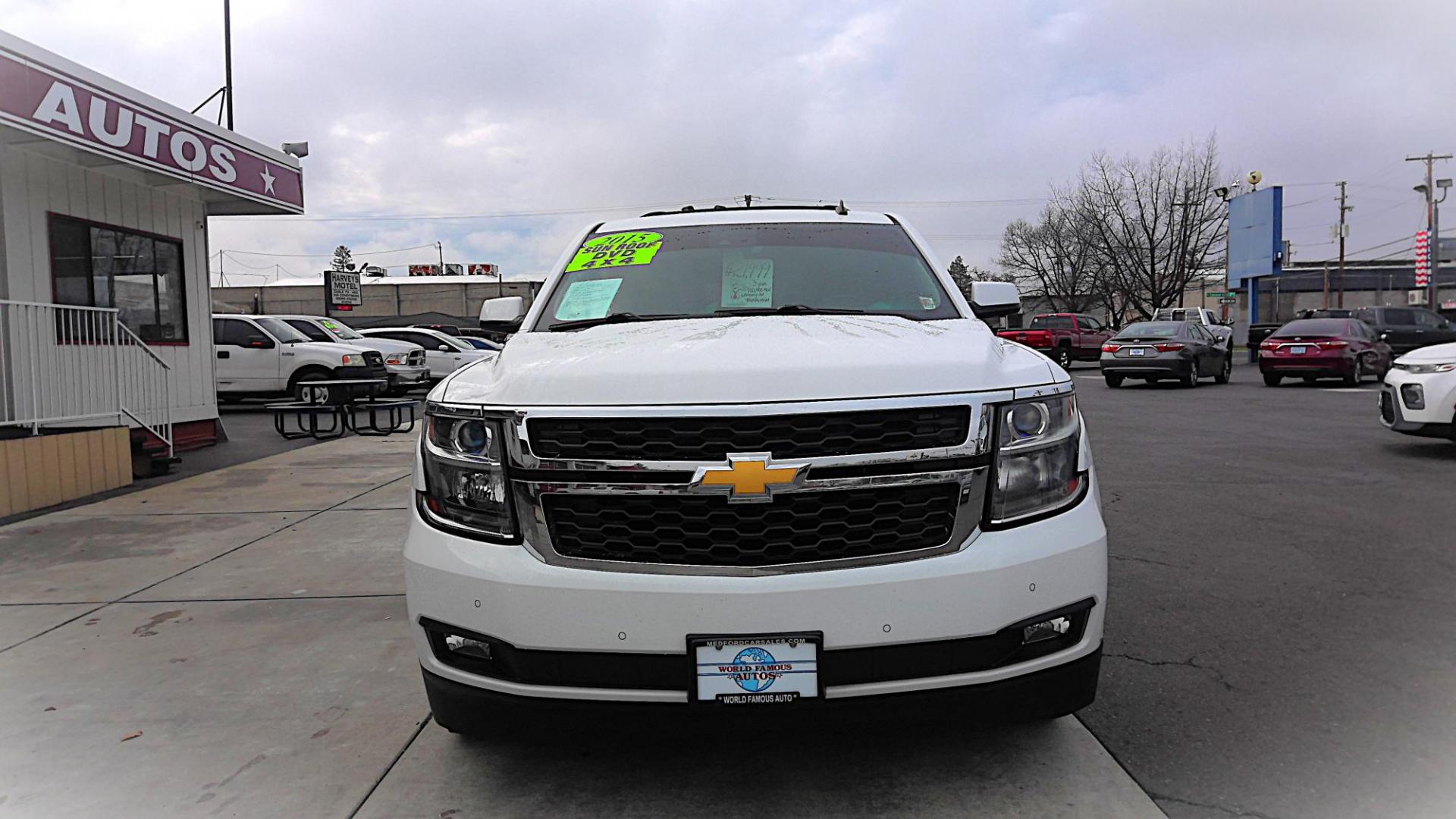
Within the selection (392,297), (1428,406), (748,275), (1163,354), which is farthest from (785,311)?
(392,297)

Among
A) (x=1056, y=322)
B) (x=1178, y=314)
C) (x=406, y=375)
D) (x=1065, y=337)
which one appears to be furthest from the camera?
(x=1178, y=314)

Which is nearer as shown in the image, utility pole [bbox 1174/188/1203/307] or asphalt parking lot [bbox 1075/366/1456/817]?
asphalt parking lot [bbox 1075/366/1456/817]

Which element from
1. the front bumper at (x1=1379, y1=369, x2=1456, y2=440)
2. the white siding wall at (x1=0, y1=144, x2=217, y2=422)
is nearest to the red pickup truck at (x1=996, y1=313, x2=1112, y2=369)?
the front bumper at (x1=1379, y1=369, x2=1456, y2=440)

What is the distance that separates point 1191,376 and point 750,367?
19.2 metres

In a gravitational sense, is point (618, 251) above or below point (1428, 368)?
above

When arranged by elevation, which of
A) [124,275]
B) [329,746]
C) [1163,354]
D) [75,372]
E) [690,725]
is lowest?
[329,746]

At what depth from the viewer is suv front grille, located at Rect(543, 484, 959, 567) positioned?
239cm

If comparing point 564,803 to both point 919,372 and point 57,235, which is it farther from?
point 57,235

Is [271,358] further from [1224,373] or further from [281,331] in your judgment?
[1224,373]

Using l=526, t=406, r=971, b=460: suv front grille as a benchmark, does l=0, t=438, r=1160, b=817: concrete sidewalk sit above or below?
below

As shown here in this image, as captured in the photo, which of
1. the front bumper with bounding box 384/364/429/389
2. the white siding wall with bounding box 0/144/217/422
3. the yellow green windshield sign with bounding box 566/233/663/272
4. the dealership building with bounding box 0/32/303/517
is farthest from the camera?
the front bumper with bounding box 384/364/429/389

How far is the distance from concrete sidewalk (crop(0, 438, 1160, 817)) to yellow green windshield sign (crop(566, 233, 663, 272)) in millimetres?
1762

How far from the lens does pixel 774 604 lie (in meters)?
2.31

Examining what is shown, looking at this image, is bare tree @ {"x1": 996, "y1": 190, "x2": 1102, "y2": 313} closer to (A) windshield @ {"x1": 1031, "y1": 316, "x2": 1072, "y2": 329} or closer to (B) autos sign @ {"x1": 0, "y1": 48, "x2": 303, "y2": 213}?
(A) windshield @ {"x1": 1031, "y1": 316, "x2": 1072, "y2": 329}
